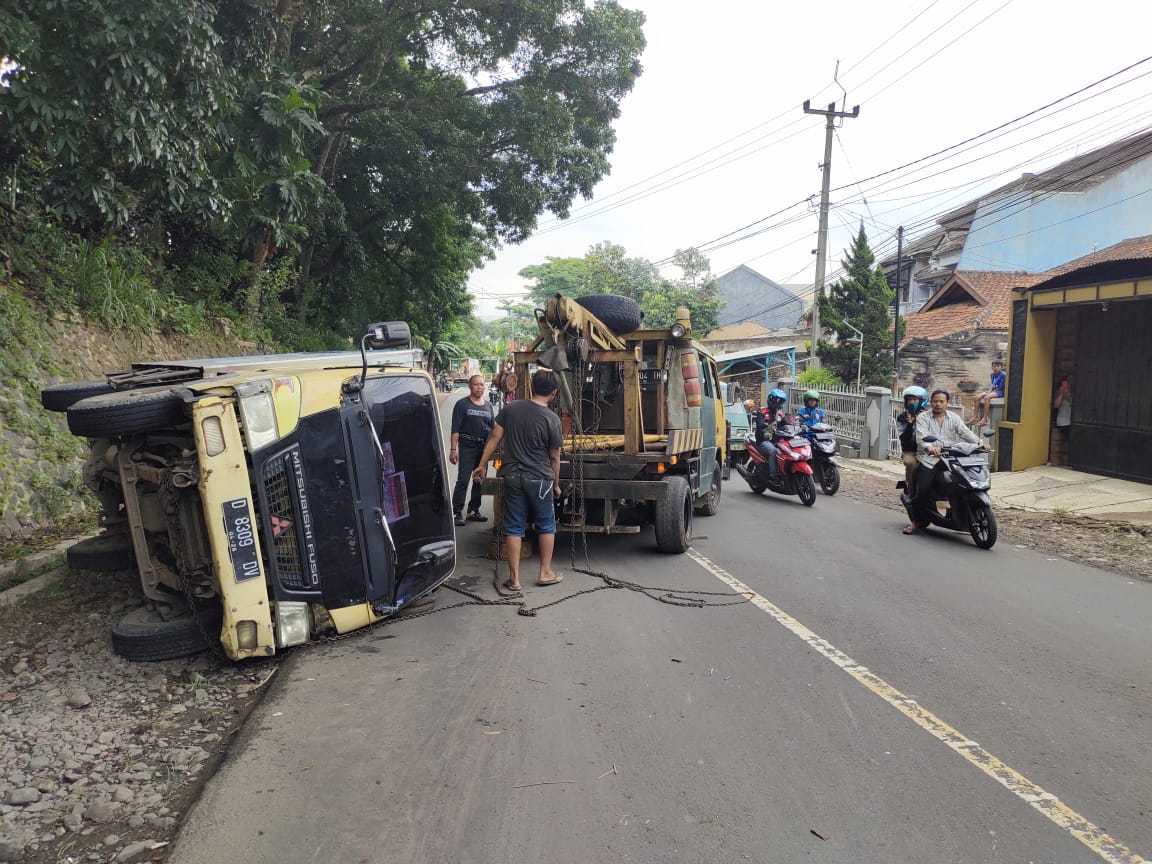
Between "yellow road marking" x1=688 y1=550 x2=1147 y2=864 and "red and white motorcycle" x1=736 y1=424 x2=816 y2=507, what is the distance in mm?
5723

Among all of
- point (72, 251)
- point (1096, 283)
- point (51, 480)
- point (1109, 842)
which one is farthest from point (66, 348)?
point (1096, 283)

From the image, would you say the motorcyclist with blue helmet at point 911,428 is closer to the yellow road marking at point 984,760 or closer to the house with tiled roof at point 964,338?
the yellow road marking at point 984,760

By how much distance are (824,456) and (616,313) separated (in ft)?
17.4

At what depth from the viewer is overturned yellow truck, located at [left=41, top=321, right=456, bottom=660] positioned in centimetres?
404

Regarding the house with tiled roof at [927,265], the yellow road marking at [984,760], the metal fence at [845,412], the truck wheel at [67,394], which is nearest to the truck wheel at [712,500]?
the yellow road marking at [984,760]

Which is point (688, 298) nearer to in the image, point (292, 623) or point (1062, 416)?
point (1062, 416)

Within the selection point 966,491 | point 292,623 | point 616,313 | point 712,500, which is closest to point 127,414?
point 292,623

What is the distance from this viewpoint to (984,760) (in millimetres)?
3344

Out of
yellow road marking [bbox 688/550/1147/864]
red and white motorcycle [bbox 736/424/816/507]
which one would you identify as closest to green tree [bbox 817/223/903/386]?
red and white motorcycle [bbox 736/424/816/507]

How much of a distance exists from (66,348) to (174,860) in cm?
783

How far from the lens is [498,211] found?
18500mm

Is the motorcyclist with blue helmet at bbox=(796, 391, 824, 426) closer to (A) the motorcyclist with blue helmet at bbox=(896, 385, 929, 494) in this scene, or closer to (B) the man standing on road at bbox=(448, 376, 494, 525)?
(A) the motorcyclist with blue helmet at bbox=(896, 385, 929, 494)

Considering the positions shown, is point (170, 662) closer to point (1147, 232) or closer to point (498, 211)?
point (498, 211)

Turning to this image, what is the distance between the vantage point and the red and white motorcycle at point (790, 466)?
10750 mm
